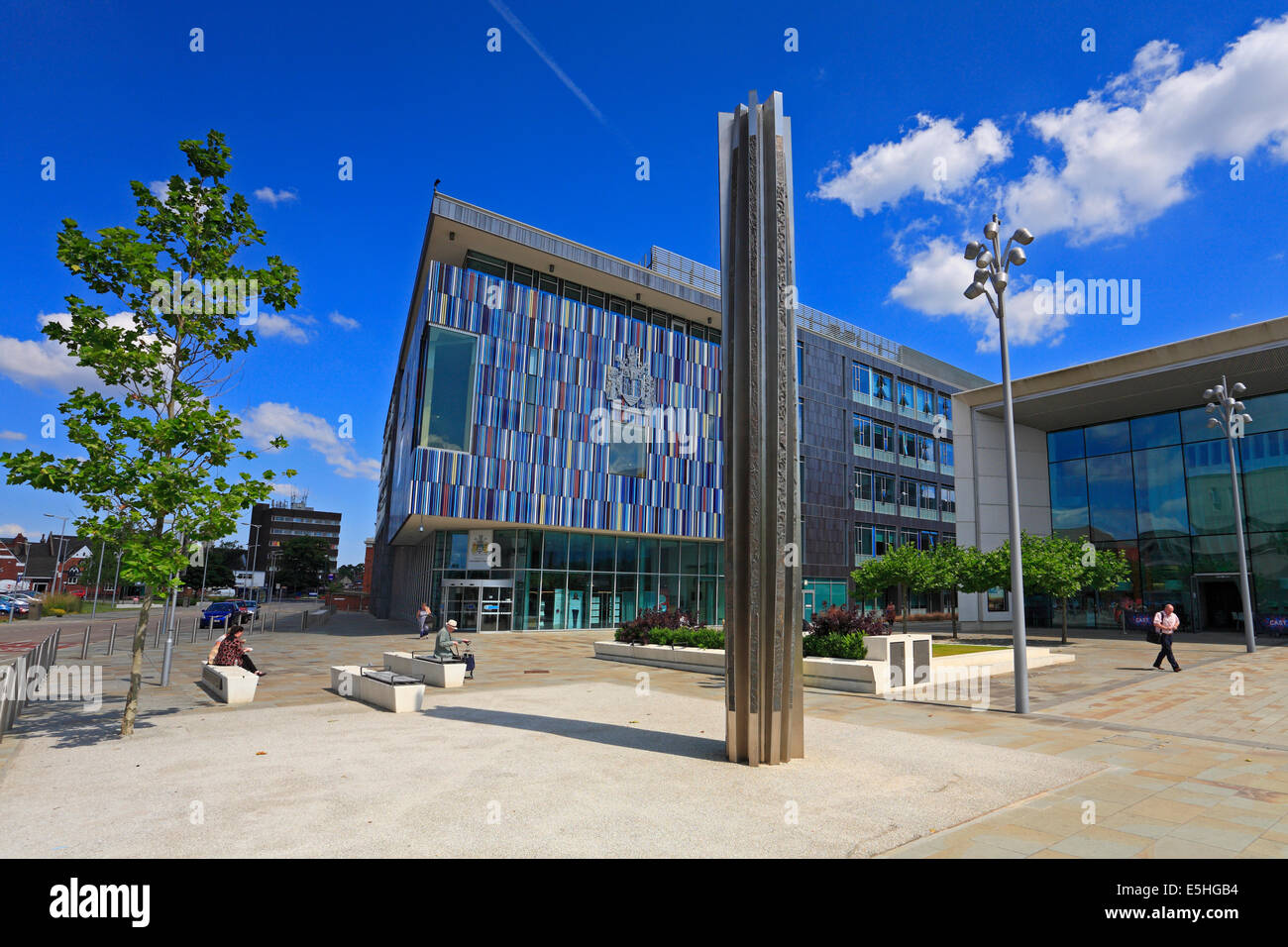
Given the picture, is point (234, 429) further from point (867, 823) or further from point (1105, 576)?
point (1105, 576)

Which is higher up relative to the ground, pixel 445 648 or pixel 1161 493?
pixel 1161 493

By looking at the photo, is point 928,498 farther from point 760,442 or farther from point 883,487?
point 760,442

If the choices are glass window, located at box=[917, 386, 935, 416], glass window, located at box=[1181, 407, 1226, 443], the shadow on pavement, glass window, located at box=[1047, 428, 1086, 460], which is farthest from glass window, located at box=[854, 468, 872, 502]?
the shadow on pavement

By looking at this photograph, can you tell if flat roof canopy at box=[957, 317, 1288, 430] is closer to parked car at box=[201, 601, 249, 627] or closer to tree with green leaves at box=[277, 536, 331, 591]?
parked car at box=[201, 601, 249, 627]

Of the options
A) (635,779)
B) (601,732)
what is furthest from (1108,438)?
(635,779)

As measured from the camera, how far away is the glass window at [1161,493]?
35.2 meters

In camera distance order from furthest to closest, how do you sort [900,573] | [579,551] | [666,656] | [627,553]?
[627,553]
[579,551]
[900,573]
[666,656]

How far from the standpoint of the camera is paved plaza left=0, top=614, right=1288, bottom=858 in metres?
5.61

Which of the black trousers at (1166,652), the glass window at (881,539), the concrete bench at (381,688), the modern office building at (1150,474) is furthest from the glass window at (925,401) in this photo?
the concrete bench at (381,688)

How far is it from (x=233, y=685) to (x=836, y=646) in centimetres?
1251

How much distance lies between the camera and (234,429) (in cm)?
1053

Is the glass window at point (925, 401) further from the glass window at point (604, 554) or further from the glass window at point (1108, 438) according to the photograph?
the glass window at point (604, 554)

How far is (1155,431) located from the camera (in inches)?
1441

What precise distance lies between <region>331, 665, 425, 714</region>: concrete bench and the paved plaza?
0.38m
